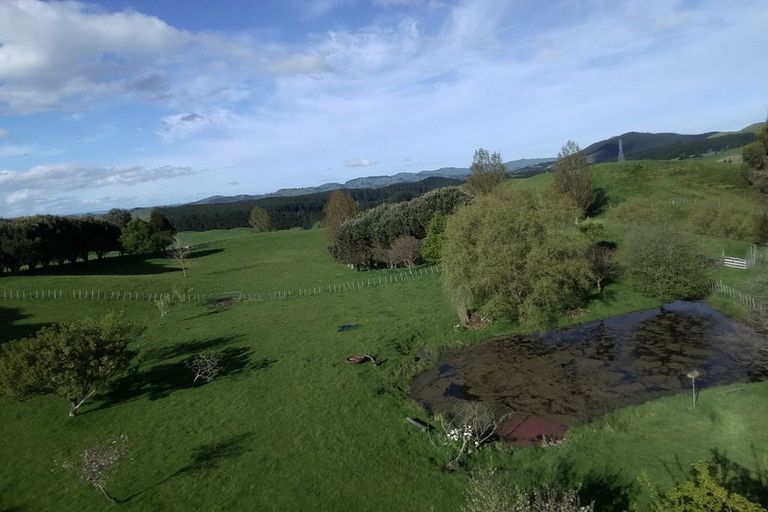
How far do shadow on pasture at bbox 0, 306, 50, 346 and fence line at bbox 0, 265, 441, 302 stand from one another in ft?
18.0

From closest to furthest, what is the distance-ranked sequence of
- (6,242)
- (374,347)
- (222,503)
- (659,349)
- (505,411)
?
(222,503)
(505,411)
(659,349)
(374,347)
(6,242)

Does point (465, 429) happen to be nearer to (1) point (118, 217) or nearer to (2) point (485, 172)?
(2) point (485, 172)

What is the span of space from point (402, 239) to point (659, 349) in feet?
138

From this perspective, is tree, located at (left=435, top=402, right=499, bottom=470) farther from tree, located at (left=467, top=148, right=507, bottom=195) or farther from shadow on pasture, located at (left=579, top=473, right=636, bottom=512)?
tree, located at (left=467, top=148, right=507, bottom=195)

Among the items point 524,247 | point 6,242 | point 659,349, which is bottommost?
point 659,349

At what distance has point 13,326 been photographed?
150ft

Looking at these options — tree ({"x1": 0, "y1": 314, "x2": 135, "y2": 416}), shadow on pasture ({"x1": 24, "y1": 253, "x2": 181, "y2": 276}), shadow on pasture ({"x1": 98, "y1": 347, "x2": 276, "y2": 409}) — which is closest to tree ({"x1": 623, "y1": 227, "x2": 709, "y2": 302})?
shadow on pasture ({"x1": 98, "y1": 347, "x2": 276, "y2": 409})

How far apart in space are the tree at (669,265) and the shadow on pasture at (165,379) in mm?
36798

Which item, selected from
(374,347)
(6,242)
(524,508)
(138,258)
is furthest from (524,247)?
(138,258)

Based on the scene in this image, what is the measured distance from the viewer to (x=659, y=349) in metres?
33.6

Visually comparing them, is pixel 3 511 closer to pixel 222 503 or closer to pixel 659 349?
pixel 222 503

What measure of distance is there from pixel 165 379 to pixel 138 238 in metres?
77.4

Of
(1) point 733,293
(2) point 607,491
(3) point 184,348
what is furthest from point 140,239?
(1) point 733,293

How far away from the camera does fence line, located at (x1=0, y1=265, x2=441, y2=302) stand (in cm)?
5638
